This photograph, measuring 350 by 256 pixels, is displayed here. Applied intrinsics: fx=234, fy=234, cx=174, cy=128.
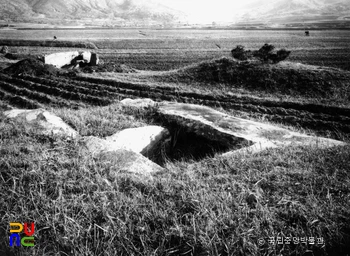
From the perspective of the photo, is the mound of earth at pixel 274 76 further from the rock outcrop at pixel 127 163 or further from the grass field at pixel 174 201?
the rock outcrop at pixel 127 163

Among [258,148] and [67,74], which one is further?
[67,74]

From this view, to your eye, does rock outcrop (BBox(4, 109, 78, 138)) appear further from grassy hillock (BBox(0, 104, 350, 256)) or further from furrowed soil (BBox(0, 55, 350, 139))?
furrowed soil (BBox(0, 55, 350, 139))

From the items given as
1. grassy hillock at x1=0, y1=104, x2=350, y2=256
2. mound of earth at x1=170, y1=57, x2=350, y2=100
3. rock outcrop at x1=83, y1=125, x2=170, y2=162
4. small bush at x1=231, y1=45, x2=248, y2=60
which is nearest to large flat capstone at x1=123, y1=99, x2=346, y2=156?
rock outcrop at x1=83, y1=125, x2=170, y2=162

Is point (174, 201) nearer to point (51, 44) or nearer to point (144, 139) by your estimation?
point (144, 139)

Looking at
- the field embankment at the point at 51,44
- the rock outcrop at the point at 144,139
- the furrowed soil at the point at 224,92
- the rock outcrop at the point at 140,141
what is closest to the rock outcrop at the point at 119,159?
the rock outcrop at the point at 140,141

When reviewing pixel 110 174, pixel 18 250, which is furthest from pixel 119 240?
pixel 110 174

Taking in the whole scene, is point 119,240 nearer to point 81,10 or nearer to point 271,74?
point 271,74

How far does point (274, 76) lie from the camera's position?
1231 centimetres

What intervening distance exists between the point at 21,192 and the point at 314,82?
12.6m

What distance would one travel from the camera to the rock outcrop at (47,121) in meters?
3.96

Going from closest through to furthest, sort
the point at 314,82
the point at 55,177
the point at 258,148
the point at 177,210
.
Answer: the point at 177,210 → the point at 55,177 → the point at 258,148 → the point at 314,82

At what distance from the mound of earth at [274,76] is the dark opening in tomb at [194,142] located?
7.84 meters

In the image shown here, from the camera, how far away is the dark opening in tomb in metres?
4.56

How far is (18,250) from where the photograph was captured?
66.0 inches
